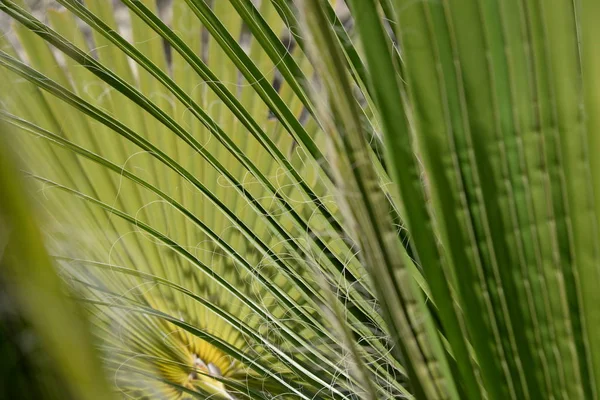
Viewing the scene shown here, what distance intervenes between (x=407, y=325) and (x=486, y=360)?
8 centimetres

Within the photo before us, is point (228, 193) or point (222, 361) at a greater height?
point (228, 193)

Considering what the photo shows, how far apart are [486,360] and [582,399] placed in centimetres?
9

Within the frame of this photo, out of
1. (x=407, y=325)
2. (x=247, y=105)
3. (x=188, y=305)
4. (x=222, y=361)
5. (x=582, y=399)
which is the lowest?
(x=222, y=361)

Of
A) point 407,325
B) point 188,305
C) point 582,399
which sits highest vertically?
point 407,325

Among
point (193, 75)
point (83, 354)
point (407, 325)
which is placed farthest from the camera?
point (193, 75)

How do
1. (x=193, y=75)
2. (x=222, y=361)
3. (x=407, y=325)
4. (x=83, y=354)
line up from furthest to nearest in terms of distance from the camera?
(x=222, y=361)
(x=193, y=75)
(x=407, y=325)
(x=83, y=354)

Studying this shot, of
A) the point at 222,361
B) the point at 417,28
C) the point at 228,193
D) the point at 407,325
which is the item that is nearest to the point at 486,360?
the point at 407,325

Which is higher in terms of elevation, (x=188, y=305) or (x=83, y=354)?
(x=83, y=354)

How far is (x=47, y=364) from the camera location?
113mm

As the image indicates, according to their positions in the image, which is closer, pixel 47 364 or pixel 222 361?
pixel 47 364

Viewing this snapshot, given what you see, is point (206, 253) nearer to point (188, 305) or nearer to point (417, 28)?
point (188, 305)

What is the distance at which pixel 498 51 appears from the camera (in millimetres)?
275

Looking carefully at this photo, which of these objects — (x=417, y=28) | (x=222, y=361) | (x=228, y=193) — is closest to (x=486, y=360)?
(x=417, y=28)

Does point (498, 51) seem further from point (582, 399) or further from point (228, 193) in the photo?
point (228, 193)
